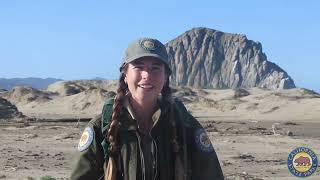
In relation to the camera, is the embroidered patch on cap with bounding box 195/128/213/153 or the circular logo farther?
the circular logo

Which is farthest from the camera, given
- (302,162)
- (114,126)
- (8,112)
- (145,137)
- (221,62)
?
(221,62)

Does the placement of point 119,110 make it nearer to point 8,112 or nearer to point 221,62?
point 8,112

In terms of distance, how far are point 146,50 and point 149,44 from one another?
3 cm

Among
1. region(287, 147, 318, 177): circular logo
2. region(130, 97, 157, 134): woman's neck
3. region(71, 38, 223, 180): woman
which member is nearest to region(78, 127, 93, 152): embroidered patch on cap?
A: region(71, 38, 223, 180): woman

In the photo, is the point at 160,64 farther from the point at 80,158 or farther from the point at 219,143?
the point at 219,143

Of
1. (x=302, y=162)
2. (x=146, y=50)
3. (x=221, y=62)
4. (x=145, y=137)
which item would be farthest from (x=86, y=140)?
(x=221, y=62)

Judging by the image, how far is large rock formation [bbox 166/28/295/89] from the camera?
381 ft

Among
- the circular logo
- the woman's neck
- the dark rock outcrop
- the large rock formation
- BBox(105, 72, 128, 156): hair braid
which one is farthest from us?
the large rock formation

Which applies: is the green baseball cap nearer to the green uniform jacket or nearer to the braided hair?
the braided hair

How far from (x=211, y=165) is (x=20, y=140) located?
1743 cm

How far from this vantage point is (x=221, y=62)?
4717 inches

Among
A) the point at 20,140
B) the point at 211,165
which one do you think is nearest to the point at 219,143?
the point at 20,140

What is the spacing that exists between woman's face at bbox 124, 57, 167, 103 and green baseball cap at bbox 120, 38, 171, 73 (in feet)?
0.09

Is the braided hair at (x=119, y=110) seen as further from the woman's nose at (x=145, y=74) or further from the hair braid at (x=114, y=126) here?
the woman's nose at (x=145, y=74)
